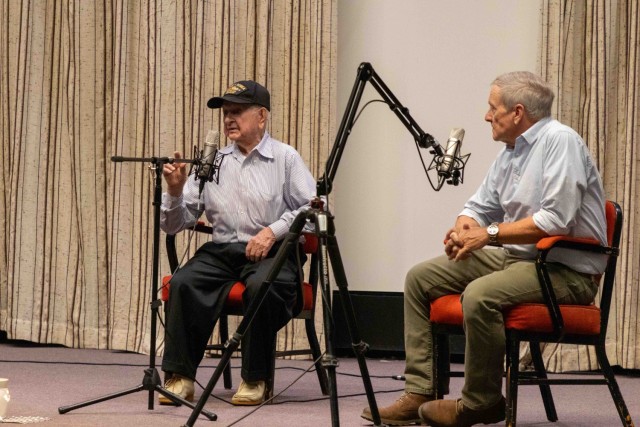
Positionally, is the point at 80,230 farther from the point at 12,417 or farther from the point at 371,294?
the point at 12,417

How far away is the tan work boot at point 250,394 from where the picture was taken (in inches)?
134

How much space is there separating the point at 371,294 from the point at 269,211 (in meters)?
1.35

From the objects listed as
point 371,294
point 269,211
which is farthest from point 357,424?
point 371,294

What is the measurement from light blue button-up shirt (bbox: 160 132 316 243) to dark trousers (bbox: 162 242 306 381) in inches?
8.3

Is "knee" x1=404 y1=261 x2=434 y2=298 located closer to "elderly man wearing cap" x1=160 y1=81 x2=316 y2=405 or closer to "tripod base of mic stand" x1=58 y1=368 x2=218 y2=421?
"elderly man wearing cap" x1=160 y1=81 x2=316 y2=405

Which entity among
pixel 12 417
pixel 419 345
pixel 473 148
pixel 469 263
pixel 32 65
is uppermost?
pixel 32 65

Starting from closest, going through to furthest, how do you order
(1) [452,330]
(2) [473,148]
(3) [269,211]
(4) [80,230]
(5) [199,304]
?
(1) [452,330] → (5) [199,304] → (3) [269,211] → (2) [473,148] → (4) [80,230]

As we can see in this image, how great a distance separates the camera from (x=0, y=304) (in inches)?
208

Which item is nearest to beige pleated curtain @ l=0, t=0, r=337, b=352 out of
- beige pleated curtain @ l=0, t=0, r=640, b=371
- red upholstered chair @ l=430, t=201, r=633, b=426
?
beige pleated curtain @ l=0, t=0, r=640, b=371

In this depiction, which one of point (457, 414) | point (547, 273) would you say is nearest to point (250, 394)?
point (457, 414)

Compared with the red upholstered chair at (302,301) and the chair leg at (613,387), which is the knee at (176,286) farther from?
the chair leg at (613,387)

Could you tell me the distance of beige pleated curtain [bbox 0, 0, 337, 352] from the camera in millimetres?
4883

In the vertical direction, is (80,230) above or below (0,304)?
above

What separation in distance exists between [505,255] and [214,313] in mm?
1035
